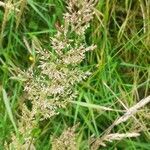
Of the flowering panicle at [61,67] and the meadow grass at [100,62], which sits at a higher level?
the flowering panicle at [61,67]

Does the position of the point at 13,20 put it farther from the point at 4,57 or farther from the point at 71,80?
the point at 71,80

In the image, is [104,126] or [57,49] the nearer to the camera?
[57,49]

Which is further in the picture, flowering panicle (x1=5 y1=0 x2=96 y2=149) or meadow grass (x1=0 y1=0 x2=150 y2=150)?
meadow grass (x1=0 y1=0 x2=150 y2=150)

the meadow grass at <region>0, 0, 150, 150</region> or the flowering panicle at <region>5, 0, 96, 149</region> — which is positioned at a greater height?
the flowering panicle at <region>5, 0, 96, 149</region>

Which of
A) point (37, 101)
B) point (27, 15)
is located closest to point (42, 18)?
point (27, 15)

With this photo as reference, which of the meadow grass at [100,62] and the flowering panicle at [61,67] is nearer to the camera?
the flowering panicle at [61,67]

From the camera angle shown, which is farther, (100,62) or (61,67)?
(100,62)

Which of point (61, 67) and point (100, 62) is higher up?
point (61, 67)

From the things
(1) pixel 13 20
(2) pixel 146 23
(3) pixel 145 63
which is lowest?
(3) pixel 145 63
